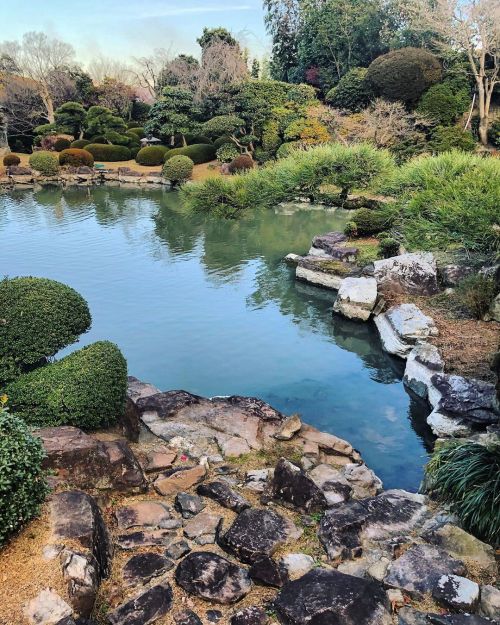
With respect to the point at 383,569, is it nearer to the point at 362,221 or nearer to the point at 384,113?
the point at 362,221

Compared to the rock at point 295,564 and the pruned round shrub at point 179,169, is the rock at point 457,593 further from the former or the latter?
the pruned round shrub at point 179,169

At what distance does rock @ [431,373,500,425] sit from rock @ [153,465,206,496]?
3.61 meters

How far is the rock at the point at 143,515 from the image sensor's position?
15.6 ft

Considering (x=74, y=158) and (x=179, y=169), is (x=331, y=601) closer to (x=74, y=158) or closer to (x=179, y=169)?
(x=179, y=169)

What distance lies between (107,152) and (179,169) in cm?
897

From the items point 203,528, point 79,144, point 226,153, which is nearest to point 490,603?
point 203,528

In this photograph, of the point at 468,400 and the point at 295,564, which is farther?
the point at 468,400

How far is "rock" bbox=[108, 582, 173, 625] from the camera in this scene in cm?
367

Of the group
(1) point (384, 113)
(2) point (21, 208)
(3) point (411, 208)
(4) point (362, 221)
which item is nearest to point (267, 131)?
(1) point (384, 113)

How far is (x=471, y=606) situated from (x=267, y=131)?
31405 mm

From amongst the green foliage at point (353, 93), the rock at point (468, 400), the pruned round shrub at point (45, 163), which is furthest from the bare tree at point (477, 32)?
the rock at point (468, 400)

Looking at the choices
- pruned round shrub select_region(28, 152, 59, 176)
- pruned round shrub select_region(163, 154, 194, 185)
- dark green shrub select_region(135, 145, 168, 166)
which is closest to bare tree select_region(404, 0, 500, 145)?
pruned round shrub select_region(163, 154, 194, 185)

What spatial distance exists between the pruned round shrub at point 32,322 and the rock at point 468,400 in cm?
513

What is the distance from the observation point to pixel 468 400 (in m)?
7.27
